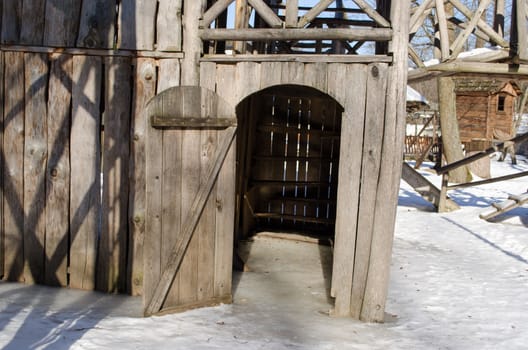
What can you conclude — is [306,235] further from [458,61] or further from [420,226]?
[458,61]

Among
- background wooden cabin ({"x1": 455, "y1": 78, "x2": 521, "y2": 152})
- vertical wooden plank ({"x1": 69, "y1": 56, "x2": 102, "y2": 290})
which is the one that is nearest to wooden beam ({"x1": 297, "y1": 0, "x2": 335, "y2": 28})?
vertical wooden plank ({"x1": 69, "y1": 56, "x2": 102, "y2": 290})

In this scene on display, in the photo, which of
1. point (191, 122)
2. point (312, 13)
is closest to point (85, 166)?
point (191, 122)

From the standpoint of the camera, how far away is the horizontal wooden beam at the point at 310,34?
529cm

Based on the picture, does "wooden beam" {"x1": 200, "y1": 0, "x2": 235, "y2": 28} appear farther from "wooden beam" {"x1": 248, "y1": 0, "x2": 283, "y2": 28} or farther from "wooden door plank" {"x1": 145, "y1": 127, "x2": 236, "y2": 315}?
"wooden door plank" {"x1": 145, "y1": 127, "x2": 236, "y2": 315}

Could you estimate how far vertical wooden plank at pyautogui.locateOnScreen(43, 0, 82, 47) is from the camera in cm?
574

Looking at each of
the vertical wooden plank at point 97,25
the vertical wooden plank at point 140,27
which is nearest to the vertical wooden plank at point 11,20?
the vertical wooden plank at point 97,25

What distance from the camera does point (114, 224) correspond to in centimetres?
586

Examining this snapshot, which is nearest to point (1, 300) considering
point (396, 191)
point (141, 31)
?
point (141, 31)

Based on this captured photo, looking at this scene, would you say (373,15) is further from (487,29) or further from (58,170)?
(58,170)

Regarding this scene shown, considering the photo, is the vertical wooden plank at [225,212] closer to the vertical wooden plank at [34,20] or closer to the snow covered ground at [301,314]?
the snow covered ground at [301,314]

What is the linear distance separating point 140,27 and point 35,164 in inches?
76.7

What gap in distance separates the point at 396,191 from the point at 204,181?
1972 mm

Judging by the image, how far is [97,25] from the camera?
5730 mm

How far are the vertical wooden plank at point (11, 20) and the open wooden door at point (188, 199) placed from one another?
2.07 m
